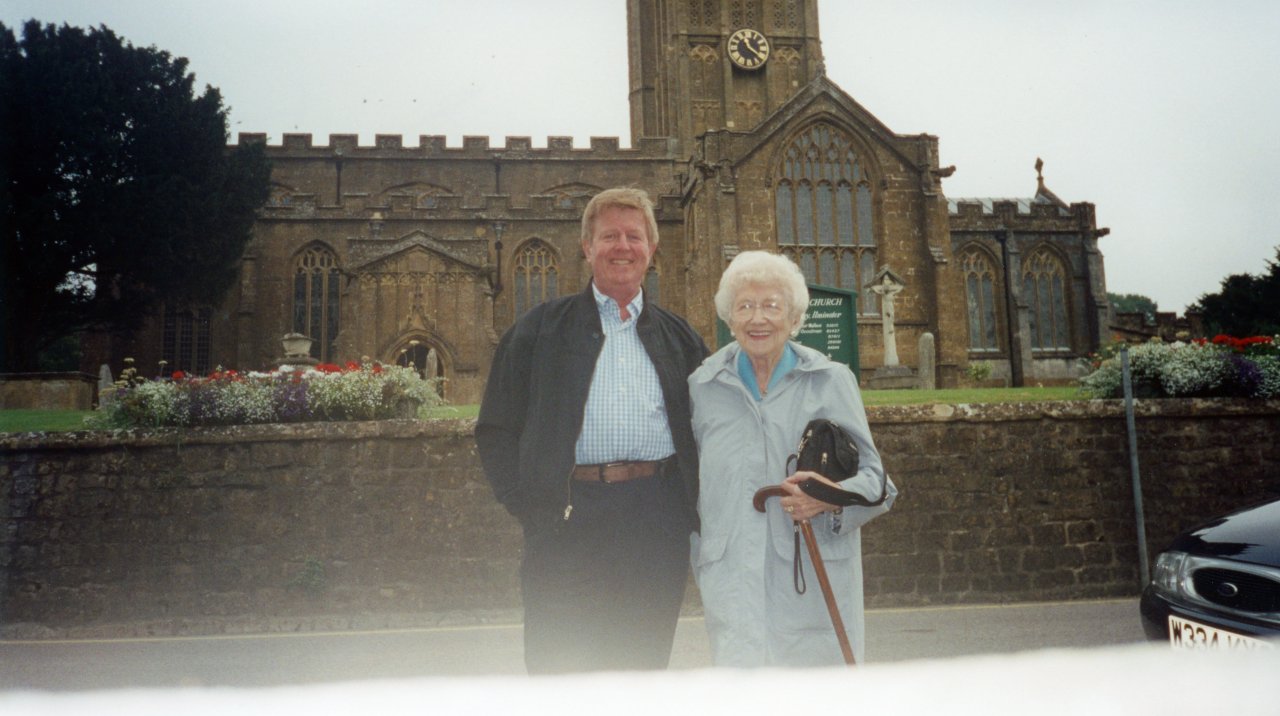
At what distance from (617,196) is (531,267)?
78.6 ft

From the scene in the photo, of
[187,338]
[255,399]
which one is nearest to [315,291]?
[187,338]

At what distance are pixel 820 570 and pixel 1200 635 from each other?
1.99 metres

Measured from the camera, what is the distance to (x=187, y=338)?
26.6 metres

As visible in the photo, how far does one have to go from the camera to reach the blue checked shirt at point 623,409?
8.84 feet

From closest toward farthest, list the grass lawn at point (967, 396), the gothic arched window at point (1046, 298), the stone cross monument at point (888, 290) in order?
1. the grass lawn at point (967, 396)
2. the stone cross monument at point (888, 290)
3. the gothic arched window at point (1046, 298)

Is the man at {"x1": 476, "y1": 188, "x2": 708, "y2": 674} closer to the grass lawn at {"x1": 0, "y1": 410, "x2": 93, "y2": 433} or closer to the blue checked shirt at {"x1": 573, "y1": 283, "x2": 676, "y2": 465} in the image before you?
the blue checked shirt at {"x1": 573, "y1": 283, "x2": 676, "y2": 465}

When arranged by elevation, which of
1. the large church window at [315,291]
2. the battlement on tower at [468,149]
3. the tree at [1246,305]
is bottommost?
the tree at [1246,305]

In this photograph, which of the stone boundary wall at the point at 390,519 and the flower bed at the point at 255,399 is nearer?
the stone boundary wall at the point at 390,519

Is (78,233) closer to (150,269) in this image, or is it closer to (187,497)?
(150,269)

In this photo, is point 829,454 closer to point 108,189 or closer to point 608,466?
point 608,466

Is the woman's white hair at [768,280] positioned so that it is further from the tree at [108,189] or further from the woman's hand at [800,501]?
the tree at [108,189]

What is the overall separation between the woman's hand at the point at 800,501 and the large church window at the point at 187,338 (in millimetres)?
27716

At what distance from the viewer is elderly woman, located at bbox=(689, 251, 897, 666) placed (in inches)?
97.4

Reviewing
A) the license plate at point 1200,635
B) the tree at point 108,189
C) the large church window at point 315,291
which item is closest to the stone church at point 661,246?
the large church window at point 315,291
